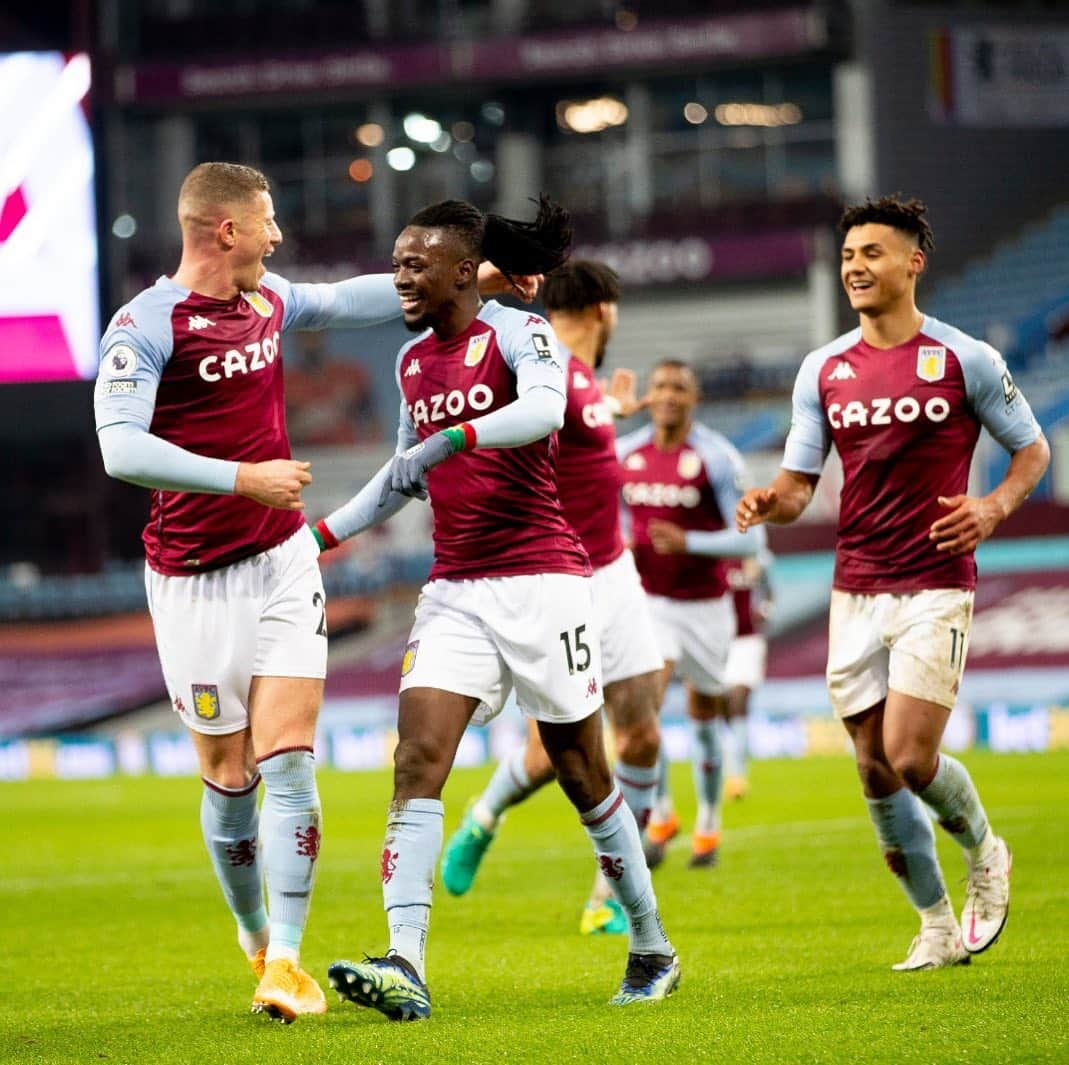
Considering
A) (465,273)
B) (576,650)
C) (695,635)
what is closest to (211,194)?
(465,273)

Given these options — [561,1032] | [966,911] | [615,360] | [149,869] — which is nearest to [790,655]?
[615,360]

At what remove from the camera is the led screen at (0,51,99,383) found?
1822 centimetres

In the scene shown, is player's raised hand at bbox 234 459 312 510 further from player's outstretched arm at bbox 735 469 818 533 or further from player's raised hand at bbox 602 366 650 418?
player's raised hand at bbox 602 366 650 418

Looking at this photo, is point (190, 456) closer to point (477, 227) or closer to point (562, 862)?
point (477, 227)

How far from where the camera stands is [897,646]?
6.09 m

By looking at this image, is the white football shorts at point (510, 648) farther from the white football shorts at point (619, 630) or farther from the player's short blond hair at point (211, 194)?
the white football shorts at point (619, 630)

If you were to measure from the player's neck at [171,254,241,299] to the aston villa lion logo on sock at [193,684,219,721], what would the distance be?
1.13 meters

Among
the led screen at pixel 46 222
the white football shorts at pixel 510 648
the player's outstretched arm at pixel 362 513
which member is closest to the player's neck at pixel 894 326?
the white football shorts at pixel 510 648

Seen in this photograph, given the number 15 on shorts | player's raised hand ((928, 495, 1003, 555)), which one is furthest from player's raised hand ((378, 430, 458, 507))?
player's raised hand ((928, 495, 1003, 555))

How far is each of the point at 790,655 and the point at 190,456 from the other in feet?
63.6

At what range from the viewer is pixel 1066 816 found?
38.2ft

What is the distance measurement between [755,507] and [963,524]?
0.65 metres

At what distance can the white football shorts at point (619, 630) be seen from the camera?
775cm

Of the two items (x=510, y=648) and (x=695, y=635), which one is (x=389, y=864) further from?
(x=695, y=635)
